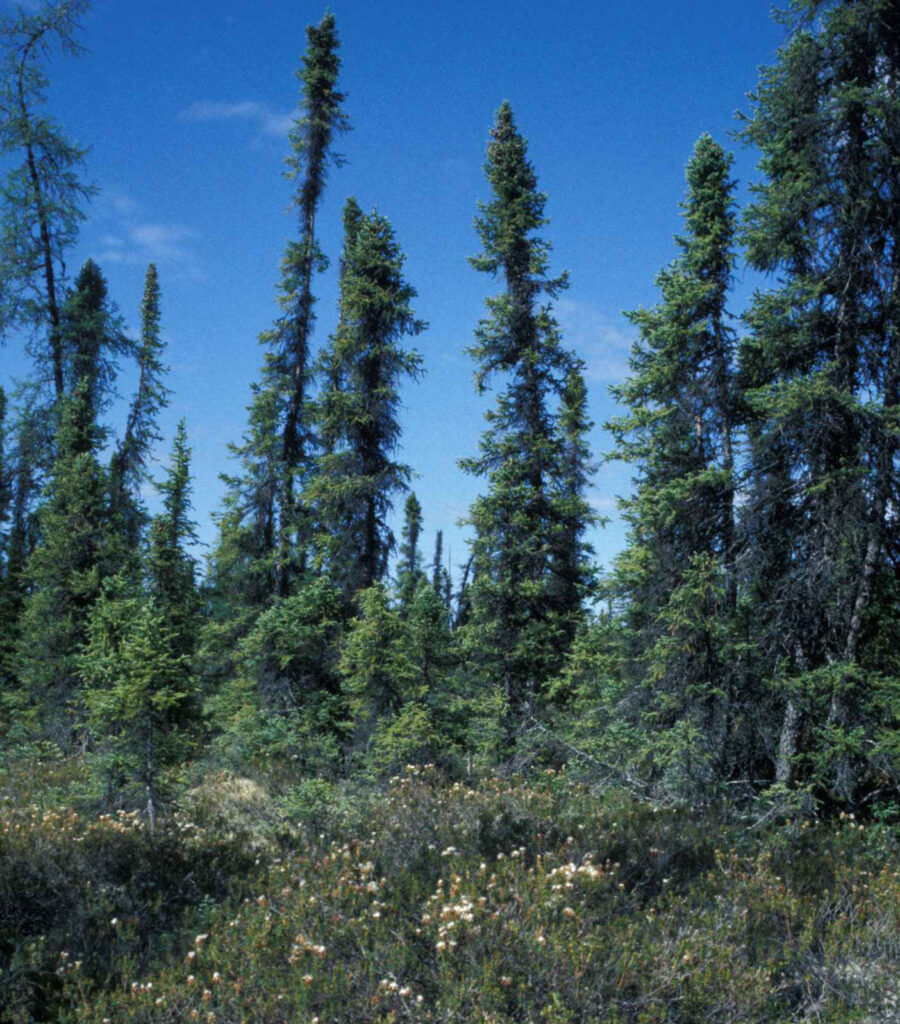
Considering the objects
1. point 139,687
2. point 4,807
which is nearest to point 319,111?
point 139,687

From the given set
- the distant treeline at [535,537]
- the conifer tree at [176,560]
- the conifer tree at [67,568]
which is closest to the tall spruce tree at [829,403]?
the distant treeline at [535,537]

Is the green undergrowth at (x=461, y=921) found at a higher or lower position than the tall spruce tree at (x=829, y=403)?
lower

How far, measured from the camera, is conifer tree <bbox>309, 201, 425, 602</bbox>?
1569cm

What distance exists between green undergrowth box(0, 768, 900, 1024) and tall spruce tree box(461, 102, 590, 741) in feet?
18.8

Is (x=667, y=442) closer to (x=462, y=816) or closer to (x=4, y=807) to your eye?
(x=462, y=816)

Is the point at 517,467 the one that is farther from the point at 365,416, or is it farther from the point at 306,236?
the point at 306,236

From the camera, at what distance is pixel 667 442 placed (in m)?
11.8

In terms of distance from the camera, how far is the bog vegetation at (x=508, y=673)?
4.67 m

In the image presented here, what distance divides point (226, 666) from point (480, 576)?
28.1ft

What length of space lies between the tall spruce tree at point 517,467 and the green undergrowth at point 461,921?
18.8 ft

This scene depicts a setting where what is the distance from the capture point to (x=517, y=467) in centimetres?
1444

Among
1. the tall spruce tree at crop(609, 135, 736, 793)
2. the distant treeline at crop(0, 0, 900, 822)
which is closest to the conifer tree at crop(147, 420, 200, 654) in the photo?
the distant treeline at crop(0, 0, 900, 822)

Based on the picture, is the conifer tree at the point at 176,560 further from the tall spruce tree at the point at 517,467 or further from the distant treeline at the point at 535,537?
the tall spruce tree at the point at 517,467

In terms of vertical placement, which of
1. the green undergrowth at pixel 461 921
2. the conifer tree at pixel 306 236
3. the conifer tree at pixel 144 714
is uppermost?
the conifer tree at pixel 306 236
